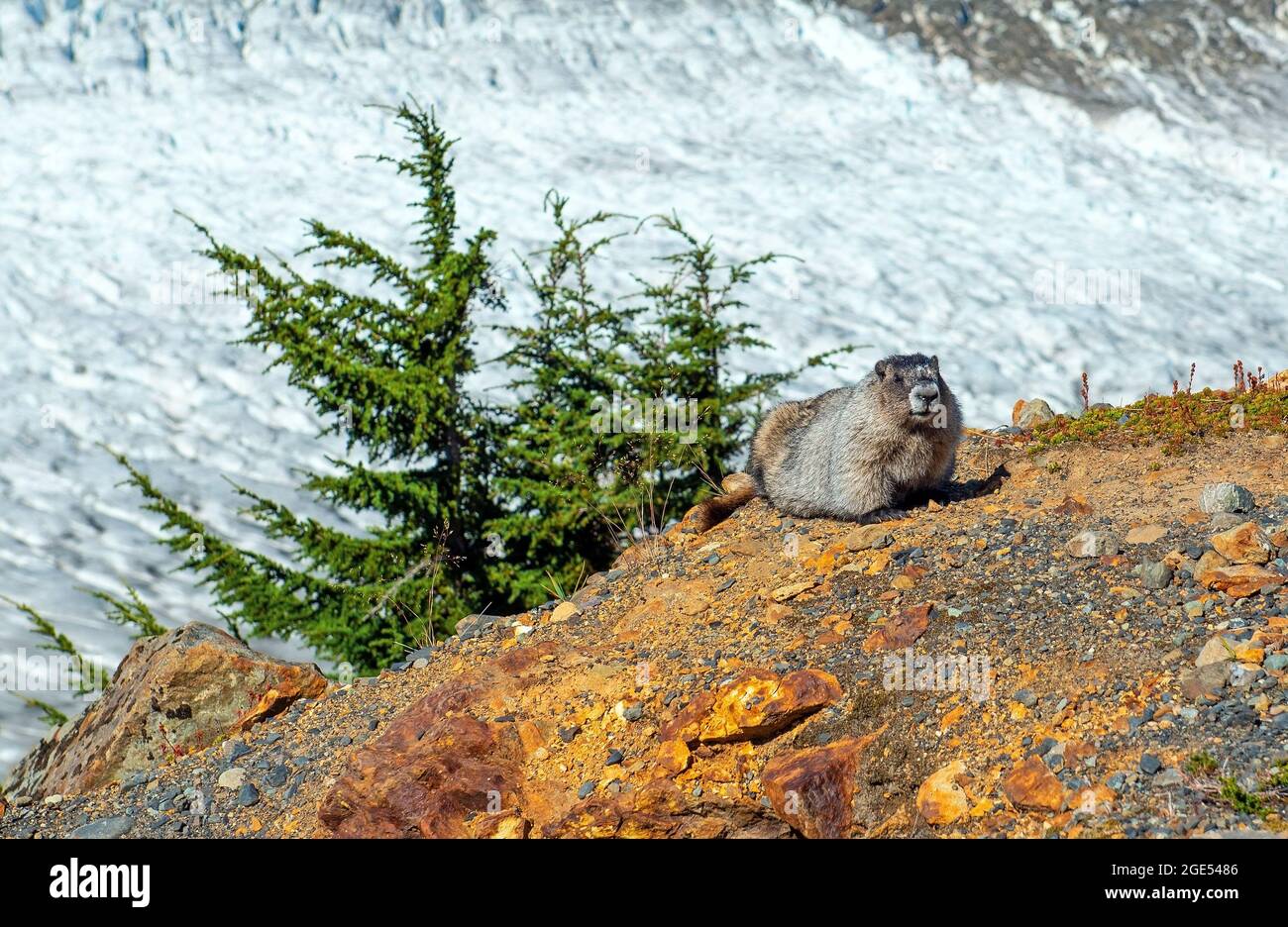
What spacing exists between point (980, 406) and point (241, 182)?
62.0ft

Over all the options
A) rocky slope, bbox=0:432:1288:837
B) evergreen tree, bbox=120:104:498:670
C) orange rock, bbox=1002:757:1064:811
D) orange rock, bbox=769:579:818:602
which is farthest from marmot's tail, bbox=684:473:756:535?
orange rock, bbox=1002:757:1064:811

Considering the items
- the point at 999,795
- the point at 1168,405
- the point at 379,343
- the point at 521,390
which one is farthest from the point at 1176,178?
the point at 999,795

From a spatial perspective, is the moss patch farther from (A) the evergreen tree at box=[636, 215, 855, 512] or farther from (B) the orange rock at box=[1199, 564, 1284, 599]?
(B) the orange rock at box=[1199, 564, 1284, 599]

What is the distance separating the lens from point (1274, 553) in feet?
23.7

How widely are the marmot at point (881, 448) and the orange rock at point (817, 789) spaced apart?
127 inches

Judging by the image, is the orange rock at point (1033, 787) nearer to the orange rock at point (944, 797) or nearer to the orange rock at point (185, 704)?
the orange rock at point (944, 797)

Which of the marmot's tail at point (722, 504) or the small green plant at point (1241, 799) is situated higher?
the small green plant at point (1241, 799)

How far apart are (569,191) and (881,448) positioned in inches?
861

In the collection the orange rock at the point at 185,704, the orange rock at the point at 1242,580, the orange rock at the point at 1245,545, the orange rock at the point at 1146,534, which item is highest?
the orange rock at the point at 1245,545

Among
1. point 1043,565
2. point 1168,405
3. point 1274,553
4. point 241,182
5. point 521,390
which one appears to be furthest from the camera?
point 241,182

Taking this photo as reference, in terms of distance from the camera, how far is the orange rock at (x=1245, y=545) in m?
7.13

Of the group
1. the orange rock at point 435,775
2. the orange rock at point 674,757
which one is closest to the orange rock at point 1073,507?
the orange rock at point 674,757

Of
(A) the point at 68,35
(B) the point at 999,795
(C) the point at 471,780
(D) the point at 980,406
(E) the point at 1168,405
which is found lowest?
(D) the point at 980,406
